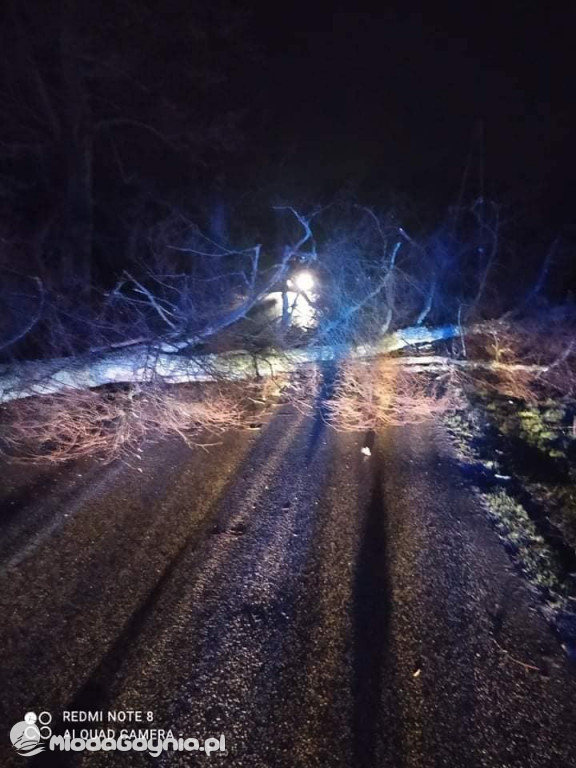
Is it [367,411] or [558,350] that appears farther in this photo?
[558,350]

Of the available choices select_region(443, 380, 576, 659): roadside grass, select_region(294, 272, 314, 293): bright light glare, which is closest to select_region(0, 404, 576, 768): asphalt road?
select_region(443, 380, 576, 659): roadside grass

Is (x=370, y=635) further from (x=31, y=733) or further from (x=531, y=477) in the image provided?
(x=531, y=477)

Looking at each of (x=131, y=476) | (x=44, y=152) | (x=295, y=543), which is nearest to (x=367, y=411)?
(x=295, y=543)

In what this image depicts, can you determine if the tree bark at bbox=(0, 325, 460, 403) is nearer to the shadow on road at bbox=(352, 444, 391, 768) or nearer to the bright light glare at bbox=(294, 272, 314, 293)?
the bright light glare at bbox=(294, 272, 314, 293)

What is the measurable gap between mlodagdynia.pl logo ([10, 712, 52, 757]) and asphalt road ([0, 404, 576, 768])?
3 centimetres

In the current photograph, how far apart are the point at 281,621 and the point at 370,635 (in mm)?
540

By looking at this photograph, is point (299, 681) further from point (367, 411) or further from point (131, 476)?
point (367, 411)

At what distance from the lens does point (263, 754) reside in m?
1.90

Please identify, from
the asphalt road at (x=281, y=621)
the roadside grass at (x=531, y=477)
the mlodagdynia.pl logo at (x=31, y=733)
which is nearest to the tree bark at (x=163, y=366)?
the asphalt road at (x=281, y=621)

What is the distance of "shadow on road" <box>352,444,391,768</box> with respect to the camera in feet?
6.44

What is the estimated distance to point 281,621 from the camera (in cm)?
252

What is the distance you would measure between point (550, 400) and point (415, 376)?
5.76 feet

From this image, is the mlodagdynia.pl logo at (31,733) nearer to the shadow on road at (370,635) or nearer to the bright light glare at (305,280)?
the shadow on road at (370,635)

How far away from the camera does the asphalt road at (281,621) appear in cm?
199
